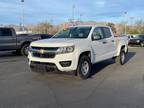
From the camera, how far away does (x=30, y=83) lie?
27.1 feet

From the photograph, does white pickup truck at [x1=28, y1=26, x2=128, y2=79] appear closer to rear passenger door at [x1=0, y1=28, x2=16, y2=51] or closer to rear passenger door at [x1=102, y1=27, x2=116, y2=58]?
rear passenger door at [x1=102, y1=27, x2=116, y2=58]

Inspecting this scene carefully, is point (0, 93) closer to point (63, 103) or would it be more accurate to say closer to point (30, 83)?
point (30, 83)

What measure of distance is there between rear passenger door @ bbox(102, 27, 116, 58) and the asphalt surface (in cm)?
104

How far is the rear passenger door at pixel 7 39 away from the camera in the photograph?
16.9 m

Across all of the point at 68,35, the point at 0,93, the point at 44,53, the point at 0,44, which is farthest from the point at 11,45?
the point at 0,93

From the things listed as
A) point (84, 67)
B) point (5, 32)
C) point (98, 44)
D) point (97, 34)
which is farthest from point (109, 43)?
point (5, 32)

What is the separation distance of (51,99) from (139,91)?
2552mm

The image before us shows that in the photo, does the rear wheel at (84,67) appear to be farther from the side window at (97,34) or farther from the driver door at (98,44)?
the side window at (97,34)

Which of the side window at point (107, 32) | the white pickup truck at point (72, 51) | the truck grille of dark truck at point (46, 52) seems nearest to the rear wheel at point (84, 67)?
the white pickup truck at point (72, 51)

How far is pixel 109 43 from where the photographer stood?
36.2 ft

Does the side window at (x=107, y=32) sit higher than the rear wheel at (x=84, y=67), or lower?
higher

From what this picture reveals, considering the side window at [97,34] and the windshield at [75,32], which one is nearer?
the windshield at [75,32]

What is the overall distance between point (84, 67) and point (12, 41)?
955 centimetres

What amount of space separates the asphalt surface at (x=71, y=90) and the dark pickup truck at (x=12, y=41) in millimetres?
6847
